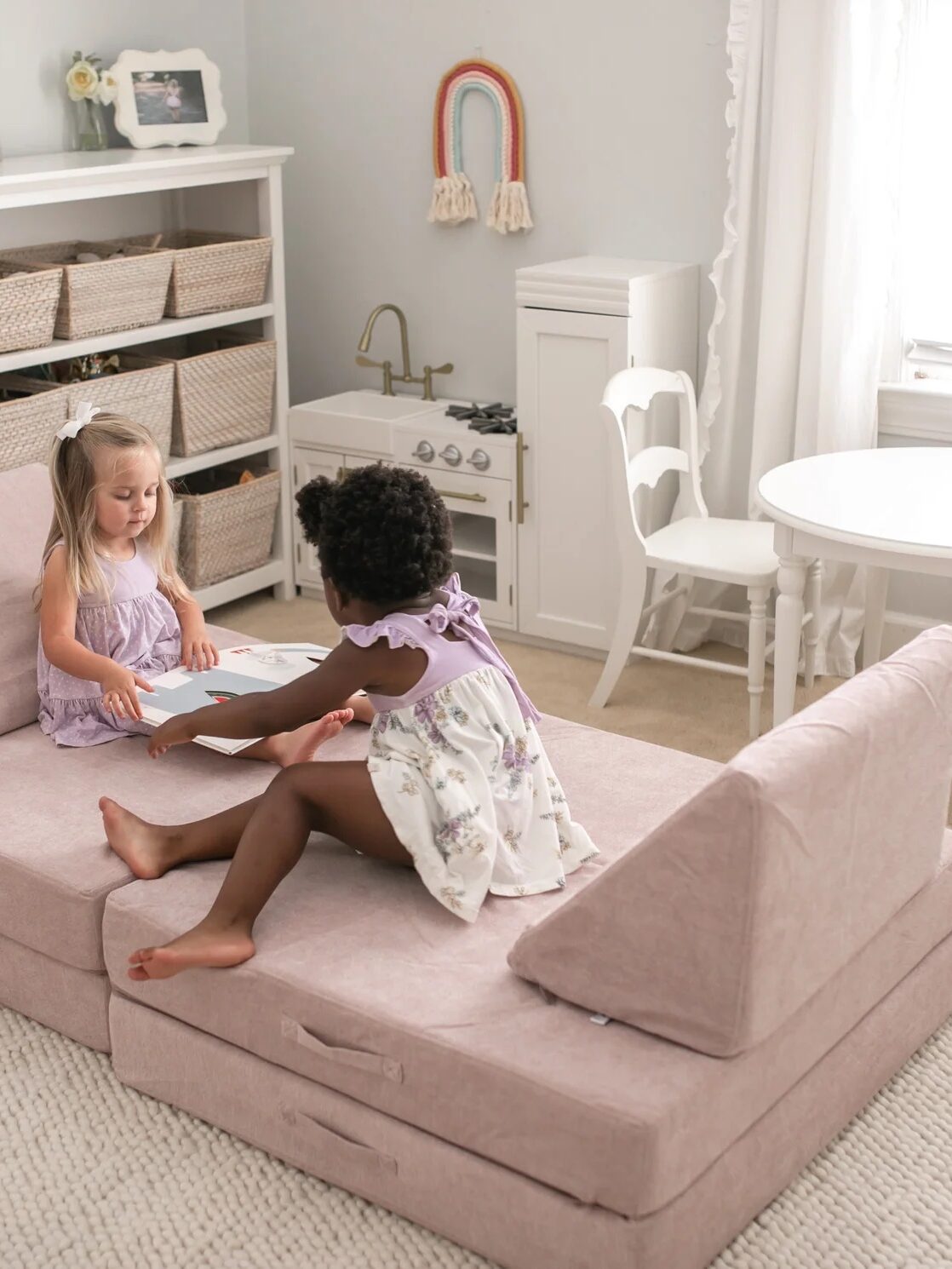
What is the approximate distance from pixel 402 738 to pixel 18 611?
93 centimetres

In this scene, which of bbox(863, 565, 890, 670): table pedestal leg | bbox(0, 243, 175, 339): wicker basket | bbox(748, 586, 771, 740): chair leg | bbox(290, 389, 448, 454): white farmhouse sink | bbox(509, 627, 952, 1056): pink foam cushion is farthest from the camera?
bbox(290, 389, 448, 454): white farmhouse sink

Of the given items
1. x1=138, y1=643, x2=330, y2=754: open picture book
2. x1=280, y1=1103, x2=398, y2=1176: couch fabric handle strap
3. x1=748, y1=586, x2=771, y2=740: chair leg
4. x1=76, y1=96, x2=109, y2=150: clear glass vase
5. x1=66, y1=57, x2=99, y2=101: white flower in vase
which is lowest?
x1=280, y1=1103, x2=398, y2=1176: couch fabric handle strap

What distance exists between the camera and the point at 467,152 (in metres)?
4.10

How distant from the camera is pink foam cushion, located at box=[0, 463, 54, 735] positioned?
2.62 meters

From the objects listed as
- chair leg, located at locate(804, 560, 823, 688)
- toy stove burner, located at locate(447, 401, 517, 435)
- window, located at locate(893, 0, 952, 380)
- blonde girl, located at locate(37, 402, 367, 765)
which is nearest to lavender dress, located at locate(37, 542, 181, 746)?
blonde girl, located at locate(37, 402, 367, 765)

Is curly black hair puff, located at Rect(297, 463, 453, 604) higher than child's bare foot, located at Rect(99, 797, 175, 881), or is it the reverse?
curly black hair puff, located at Rect(297, 463, 453, 604)

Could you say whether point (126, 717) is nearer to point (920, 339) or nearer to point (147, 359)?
point (147, 359)

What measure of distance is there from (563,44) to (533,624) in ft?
4.92

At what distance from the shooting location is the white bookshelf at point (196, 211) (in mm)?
3449

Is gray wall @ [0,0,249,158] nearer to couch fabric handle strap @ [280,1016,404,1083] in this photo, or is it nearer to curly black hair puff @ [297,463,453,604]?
curly black hair puff @ [297,463,453,604]

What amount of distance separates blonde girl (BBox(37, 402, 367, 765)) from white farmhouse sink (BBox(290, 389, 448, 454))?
143cm

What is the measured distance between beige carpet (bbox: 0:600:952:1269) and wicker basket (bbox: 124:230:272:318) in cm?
213

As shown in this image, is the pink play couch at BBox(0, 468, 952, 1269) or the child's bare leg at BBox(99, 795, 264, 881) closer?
the pink play couch at BBox(0, 468, 952, 1269)

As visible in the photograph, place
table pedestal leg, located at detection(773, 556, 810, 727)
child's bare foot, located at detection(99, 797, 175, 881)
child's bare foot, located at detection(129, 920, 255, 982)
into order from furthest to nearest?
1. table pedestal leg, located at detection(773, 556, 810, 727)
2. child's bare foot, located at detection(99, 797, 175, 881)
3. child's bare foot, located at detection(129, 920, 255, 982)
